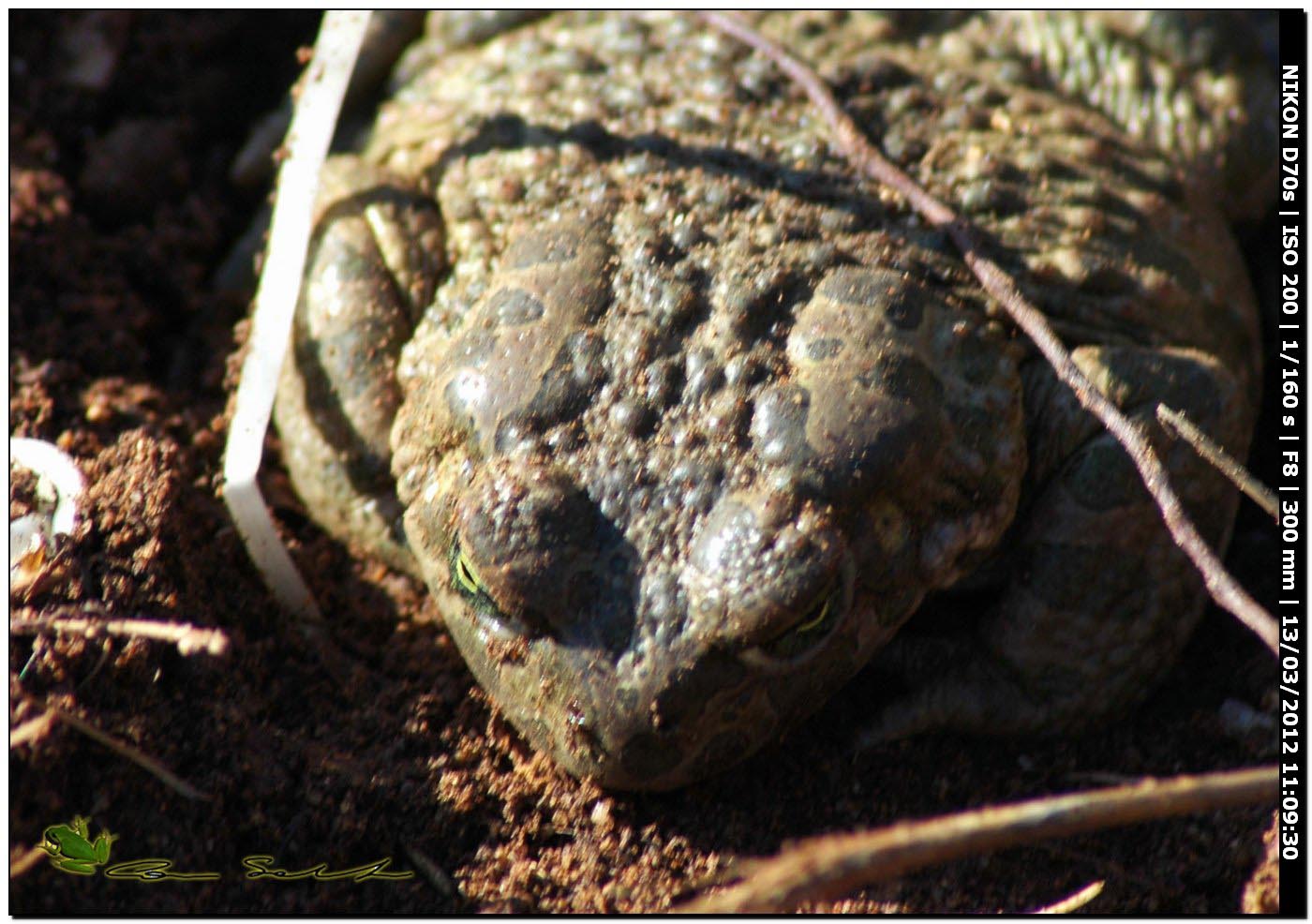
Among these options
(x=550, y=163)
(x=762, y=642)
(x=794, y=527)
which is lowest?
(x=762, y=642)

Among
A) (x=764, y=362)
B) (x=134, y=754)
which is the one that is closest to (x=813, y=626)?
(x=764, y=362)

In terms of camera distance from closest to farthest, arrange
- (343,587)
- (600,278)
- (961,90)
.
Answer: (600,278) < (343,587) < (961,90)

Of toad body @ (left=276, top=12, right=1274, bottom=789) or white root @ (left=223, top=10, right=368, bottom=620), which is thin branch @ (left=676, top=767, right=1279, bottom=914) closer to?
toad body @ (left=276, top=12, right=1274, bottom=789)

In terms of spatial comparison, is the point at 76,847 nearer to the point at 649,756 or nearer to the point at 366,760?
the point at 366,760

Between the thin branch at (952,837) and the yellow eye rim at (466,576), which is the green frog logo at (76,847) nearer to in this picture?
the yellow eye rim at (466,576)

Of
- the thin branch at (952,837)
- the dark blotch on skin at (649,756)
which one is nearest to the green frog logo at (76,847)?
the dark blotch on skin at (649,756)

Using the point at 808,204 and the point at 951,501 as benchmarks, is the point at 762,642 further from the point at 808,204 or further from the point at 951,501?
the point at 808,204

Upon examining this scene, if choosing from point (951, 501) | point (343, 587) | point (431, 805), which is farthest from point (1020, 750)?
point (343, 587)
